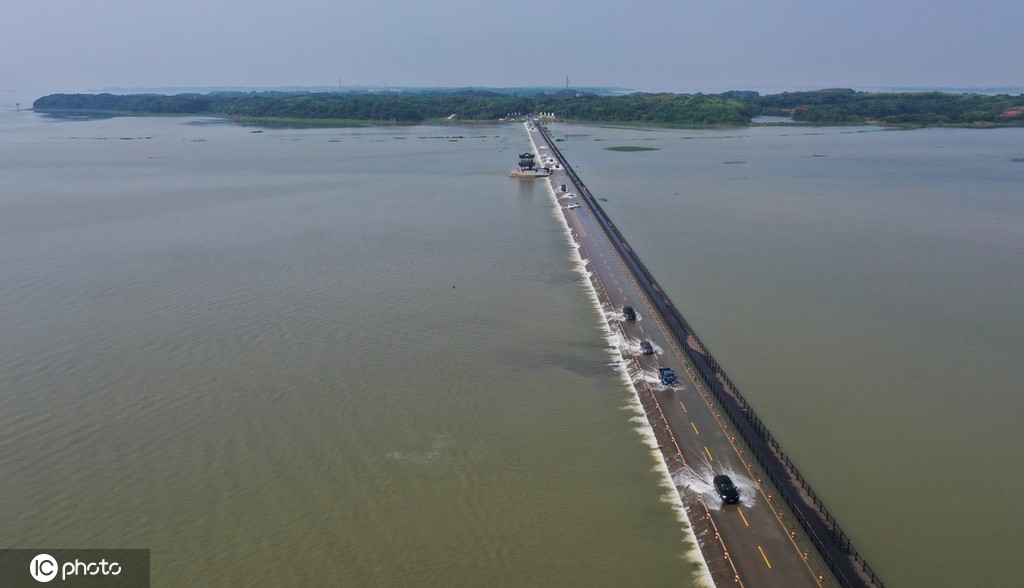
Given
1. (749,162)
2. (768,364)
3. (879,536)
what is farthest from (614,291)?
(749,162)

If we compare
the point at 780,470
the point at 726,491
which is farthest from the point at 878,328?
the point at 726,491

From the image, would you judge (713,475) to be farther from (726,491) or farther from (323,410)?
(323,410)

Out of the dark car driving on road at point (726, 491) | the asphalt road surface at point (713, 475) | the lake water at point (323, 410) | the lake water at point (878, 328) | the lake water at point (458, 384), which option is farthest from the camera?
the lake water at point (878, 328)

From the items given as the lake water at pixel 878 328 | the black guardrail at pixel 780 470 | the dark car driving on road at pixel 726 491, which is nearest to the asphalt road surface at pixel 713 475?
the dark car driving on road at pixel 726 491

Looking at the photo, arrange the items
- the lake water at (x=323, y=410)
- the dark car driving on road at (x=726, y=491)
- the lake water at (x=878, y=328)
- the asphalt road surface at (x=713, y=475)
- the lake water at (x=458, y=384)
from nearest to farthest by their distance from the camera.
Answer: the asphalt road surface at (x=713, y=475) < the lake water at (x=323, y=410) < the lake water at (x=458, y=384) < the dark car driving on road at (x=726, y=491) < the lake water at (x=878, y=328)

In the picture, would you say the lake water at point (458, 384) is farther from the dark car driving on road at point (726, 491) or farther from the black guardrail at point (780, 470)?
the dark car driving on road at point (726, 491)

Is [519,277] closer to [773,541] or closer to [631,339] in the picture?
[631,339]

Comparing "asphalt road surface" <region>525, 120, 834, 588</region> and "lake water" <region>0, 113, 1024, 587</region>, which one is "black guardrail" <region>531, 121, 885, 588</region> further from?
"lake water" <region>0, 113, 1024, 587</region>
